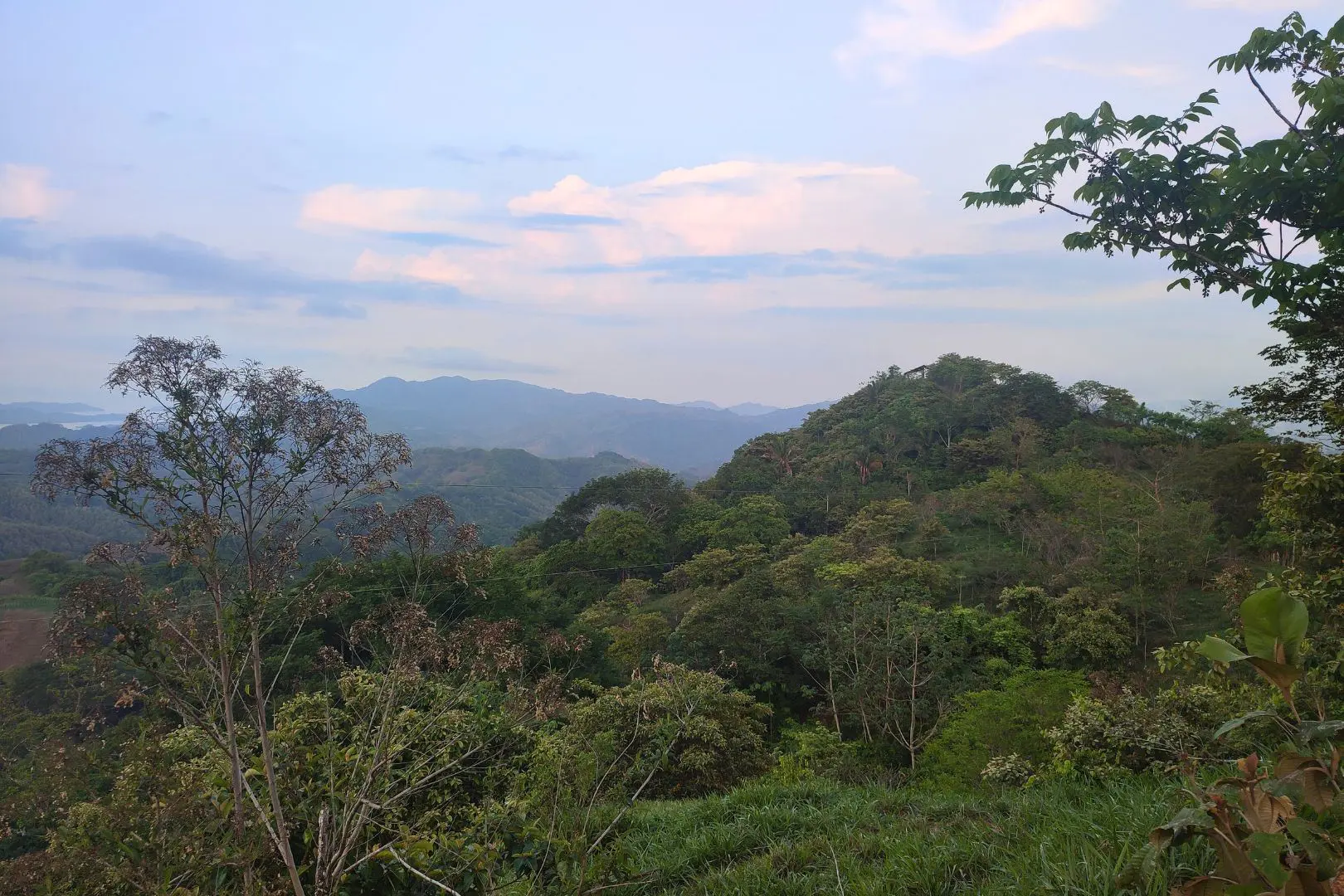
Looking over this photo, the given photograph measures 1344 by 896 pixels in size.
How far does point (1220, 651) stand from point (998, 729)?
993cm

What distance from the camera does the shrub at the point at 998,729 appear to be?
30.1 feet

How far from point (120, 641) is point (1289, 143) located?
4754 millimetres

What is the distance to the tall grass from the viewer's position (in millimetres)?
2225

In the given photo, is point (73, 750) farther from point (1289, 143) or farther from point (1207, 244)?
point (1289, 143)

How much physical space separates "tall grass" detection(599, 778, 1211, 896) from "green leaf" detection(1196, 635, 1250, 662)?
641 mm

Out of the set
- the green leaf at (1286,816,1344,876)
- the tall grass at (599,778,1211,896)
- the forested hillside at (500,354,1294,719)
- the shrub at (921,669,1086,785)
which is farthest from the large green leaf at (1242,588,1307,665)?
the shrub at (921,669,1086,785)

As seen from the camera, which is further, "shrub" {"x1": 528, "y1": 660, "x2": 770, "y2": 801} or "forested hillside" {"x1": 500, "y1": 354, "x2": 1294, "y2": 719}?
"forested hillside" {"x1": 500, "y1": 354, "x2": 1294, "y2": 719}

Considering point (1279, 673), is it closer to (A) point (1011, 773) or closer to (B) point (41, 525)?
(A) point (1011, 773)

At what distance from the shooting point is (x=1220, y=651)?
45.2 inches

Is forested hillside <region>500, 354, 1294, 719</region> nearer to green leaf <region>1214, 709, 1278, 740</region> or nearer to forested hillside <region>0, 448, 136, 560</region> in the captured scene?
green leaf <region>1214, 709, 1278, 740</region>

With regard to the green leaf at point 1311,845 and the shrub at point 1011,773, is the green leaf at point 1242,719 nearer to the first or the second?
the green leaf at point 1311,845

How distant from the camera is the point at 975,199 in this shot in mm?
3082

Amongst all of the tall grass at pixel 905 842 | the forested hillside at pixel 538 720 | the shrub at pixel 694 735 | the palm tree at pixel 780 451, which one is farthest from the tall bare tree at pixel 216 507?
the palm tree at pixel 780 451

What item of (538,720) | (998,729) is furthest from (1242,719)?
(998,729)
